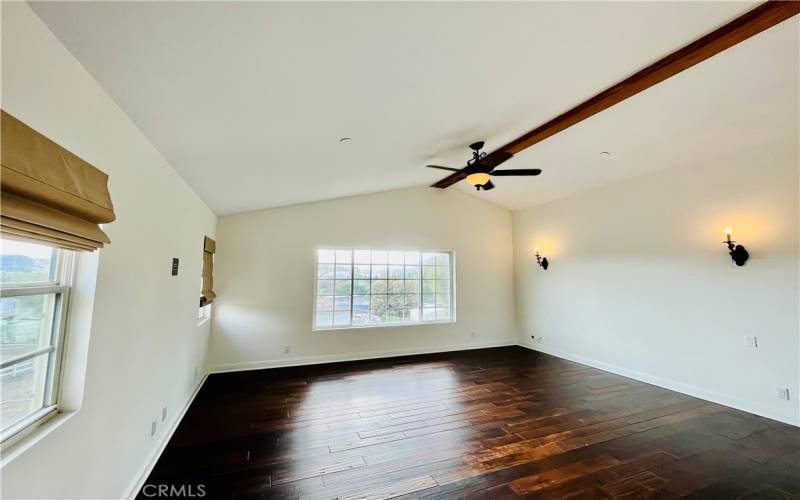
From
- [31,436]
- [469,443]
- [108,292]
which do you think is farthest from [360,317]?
[31,436]

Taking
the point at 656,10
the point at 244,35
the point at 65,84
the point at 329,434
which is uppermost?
the point at 656,10

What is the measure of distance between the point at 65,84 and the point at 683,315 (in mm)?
5885

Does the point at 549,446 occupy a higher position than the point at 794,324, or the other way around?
the point at 794,324

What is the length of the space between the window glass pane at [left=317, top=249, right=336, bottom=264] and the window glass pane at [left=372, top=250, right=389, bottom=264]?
2.41 ft

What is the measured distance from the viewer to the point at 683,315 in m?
3.91

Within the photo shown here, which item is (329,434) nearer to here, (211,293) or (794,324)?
(211,293)

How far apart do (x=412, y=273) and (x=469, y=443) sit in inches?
138

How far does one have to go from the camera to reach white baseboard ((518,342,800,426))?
3.14 meters

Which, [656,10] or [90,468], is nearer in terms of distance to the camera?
[90,468]

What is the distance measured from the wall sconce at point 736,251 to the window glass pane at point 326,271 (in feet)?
17.4

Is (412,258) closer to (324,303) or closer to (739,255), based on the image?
(324,303)

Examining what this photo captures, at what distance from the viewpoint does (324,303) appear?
525cm

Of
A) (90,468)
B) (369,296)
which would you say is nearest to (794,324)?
(369,296)

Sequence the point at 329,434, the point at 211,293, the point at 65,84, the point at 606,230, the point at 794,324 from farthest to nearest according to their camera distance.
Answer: the point at 606,230 → the point at 211,293 → the point at 794,324 → the point at 329,434 → the point at 65,84
